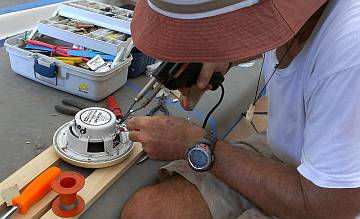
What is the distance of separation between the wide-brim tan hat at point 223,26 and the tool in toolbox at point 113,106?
1.79 ft

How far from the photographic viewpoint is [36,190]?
0.87 meters

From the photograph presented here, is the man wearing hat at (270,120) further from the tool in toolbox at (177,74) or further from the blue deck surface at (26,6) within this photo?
the blue deck surface at (26,6)

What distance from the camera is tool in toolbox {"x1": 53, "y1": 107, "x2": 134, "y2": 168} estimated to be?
39.0 inches

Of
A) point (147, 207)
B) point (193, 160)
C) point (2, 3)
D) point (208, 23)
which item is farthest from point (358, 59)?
point (2, 3)

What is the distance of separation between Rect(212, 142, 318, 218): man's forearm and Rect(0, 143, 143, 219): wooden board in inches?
9.6

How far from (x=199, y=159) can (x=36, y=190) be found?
0.36 meters

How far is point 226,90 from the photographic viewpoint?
1487 millimetres

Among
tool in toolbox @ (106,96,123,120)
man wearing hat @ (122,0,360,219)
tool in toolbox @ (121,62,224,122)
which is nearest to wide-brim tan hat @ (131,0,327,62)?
man wearing hat @ (122,0,360,219)

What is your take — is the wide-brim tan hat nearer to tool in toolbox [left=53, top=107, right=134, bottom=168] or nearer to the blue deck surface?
tool in toolbox [left=53, top=107, right=134, bottom=168]

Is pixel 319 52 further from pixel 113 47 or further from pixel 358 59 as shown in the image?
pixel 113 47

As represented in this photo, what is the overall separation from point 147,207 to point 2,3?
47.9 inches

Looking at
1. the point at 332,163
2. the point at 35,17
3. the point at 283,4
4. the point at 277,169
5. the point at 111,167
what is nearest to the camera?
the point at 283,4

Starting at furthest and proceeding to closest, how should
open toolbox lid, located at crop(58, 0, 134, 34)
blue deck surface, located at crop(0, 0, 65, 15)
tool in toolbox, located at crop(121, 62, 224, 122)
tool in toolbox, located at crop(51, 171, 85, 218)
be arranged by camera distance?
blue deck surface, located at crop(0, 0, 65, 15)
open toolbox lid, located at crop(58, 0, 134, 34)
tool in toolbox, located at crop(121, 62, 224, 122)
tool in toolbox, located at crop(51, 171, 85, 218)

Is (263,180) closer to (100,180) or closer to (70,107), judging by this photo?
(100,180)
